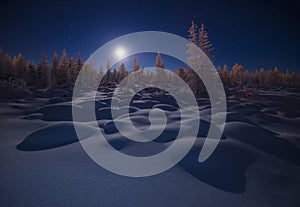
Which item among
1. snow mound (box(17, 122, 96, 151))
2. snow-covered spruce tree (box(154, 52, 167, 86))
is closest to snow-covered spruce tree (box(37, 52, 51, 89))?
snow-covered spruce tree (box(154, 52, 167, 86))

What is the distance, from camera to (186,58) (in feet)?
51.2

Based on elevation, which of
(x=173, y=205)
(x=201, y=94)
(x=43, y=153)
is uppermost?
(x=201, y=94)

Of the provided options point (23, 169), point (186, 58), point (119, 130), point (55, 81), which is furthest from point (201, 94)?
point (55, 81)

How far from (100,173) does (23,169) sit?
1.15 metres

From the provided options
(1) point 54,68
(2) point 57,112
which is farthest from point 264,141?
(1) point 54,68

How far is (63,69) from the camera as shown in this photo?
103ft

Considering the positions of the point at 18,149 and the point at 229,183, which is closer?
the point at 229,183

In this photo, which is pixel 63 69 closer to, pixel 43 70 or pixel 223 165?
pixel 43 70

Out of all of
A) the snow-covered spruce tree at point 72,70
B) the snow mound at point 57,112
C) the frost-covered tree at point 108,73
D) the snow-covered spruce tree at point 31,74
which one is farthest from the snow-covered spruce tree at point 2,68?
the snow mound at point 57,112

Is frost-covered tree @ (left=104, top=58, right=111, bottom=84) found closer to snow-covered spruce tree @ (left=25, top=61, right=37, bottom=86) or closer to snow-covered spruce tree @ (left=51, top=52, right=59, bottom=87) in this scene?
snow-covered spruce tree @ (left=51, top=52, right=59, bottom=87)

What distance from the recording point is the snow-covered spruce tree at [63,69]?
102ft

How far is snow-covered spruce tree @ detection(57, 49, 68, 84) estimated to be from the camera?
31172 mm

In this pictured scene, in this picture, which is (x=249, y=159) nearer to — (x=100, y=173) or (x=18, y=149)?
(x=100, y=173)

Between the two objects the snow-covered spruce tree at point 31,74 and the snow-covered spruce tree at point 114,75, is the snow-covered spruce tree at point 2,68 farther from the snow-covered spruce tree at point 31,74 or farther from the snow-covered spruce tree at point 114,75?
the snow-covered spruce tree at point 114,75
